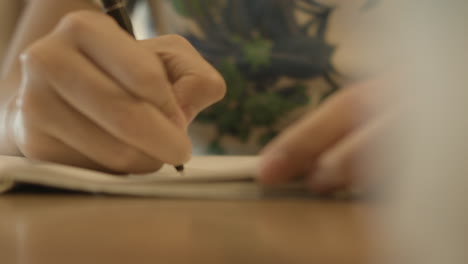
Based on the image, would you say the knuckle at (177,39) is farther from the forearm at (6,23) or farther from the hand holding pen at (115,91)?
the forearm at (6,23)

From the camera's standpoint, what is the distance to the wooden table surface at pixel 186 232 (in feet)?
0.27

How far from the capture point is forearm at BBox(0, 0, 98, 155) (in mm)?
174

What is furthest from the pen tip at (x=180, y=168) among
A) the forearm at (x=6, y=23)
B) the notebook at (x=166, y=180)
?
the forearm at (x=6, y=23)

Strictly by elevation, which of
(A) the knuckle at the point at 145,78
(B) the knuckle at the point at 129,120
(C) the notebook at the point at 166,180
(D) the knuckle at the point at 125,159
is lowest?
(C) the notebook at the point at 166,180

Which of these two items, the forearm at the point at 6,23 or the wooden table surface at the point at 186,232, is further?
the forearm at the point at 6,23

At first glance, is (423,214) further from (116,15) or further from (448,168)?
(116,15)

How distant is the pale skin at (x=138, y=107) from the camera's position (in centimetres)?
11

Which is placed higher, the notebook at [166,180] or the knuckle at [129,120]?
the knuckle at [129,120]

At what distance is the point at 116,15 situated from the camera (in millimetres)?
148

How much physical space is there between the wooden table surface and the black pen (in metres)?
0.06

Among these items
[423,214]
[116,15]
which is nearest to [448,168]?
[423,214]

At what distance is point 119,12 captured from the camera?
151 millimetres

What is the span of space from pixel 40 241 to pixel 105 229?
15mm

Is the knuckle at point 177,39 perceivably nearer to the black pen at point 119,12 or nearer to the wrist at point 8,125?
the black pen at point 119,12
